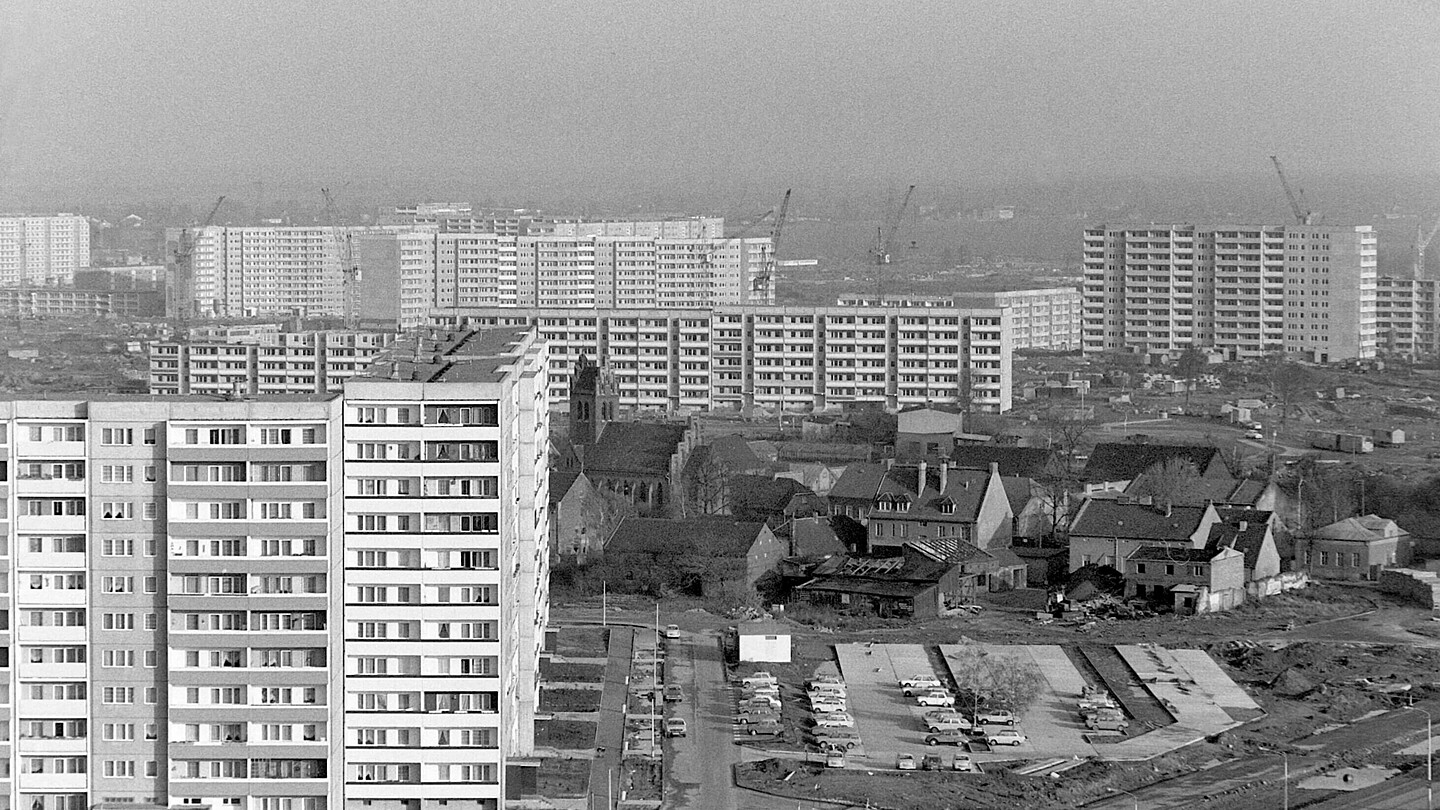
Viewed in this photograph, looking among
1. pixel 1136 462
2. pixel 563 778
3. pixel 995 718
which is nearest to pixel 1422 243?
pixel 1136 462

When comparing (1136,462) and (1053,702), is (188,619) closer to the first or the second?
(1053,702)

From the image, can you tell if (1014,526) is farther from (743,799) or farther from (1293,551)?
(743,799)

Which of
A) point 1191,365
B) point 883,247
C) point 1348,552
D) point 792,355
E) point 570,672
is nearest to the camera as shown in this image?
point 570,672

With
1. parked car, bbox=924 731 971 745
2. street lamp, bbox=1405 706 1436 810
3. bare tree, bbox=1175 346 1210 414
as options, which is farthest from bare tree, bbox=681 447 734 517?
bare tree, bbox=1175 346 1210 414

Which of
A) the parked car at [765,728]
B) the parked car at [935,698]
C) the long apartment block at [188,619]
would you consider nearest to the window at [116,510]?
the long apartment block at [188,619]

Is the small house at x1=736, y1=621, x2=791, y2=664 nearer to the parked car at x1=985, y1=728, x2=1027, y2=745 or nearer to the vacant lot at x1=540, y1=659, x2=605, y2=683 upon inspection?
the vacant lot at x1=540, y1=659, x2=605, y2=683
